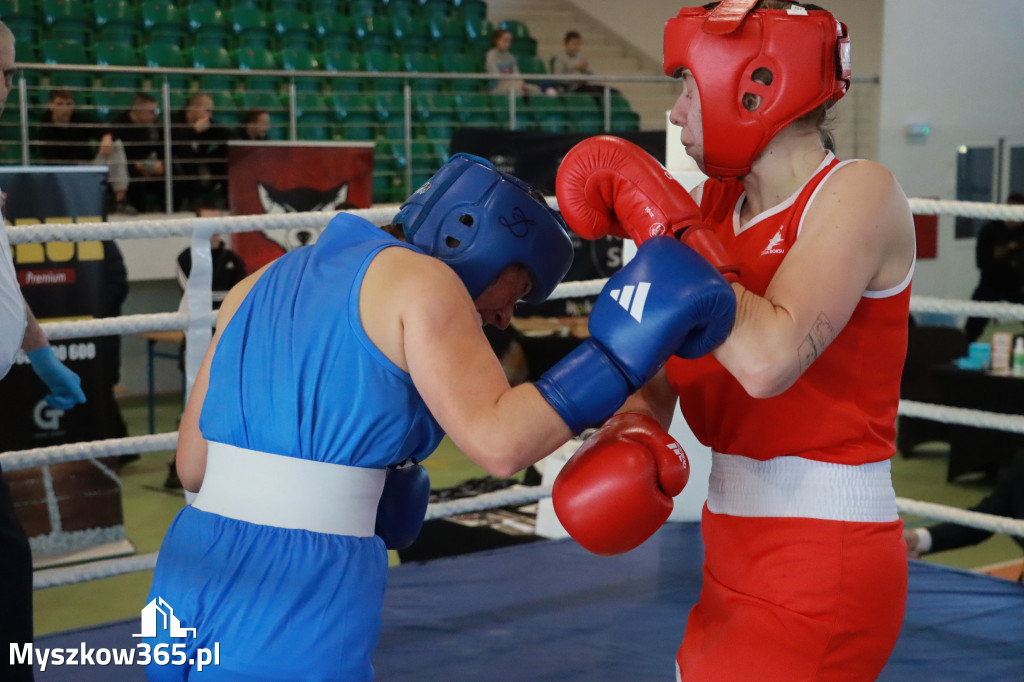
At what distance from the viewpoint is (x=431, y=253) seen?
132 centimetres

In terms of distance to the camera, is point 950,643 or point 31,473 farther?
point 31,473

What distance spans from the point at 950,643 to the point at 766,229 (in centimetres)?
132

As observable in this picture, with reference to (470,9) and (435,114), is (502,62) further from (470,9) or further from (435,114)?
(470,9)

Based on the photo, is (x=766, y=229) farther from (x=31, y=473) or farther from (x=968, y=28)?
(x=968, y=28)

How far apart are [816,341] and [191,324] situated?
1.47 metres

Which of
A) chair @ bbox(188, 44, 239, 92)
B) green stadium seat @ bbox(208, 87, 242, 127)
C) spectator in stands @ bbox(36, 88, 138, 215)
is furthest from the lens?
chair @ bbox(188, 44, 239, 92)

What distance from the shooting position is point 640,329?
48.6 inches

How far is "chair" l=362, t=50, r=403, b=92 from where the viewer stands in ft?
28.2

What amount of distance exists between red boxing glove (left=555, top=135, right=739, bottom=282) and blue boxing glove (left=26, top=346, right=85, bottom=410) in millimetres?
1164

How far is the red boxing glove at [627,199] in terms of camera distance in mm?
1354

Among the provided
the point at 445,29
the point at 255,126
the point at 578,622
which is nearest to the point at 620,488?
the point at 578,622

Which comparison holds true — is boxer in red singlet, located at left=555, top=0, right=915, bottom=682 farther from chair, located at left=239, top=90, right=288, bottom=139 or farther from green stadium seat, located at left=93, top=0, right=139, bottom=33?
green stadium seat, located at left=93, top=0, right=139, bottom=33

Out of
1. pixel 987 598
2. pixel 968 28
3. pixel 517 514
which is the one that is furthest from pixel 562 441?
pixel 968 28

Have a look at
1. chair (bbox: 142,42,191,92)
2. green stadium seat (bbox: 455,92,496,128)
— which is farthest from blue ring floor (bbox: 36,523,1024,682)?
green stadium seat (bbox: 455,92,496,128)
